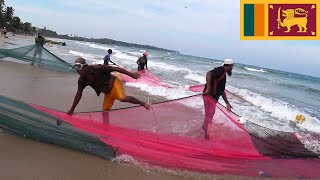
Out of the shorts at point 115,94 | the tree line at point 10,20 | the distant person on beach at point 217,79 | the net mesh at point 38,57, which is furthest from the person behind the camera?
the tree line at point 10,20

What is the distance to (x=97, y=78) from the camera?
17.3 feet

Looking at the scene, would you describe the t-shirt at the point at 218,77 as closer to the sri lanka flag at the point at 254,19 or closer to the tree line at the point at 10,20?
the sri lanka flag at the point at 254,19

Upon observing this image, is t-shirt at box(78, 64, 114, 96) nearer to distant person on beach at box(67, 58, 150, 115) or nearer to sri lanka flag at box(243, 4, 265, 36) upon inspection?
distant person on beach at box(67, 58, 150, 115)

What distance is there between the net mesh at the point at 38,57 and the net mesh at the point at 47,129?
32.6 ft

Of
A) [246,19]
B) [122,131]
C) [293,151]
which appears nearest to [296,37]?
[246,19]

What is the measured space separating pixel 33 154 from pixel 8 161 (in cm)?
36

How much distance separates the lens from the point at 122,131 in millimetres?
5039

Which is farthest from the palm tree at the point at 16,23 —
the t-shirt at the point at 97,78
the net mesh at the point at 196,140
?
the net mesh at the point at 196,140

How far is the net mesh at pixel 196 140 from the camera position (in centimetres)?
490

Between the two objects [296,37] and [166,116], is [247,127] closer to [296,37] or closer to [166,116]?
[166,116]

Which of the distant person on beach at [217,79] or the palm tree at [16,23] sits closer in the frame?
the distant person on beach at [217,79]

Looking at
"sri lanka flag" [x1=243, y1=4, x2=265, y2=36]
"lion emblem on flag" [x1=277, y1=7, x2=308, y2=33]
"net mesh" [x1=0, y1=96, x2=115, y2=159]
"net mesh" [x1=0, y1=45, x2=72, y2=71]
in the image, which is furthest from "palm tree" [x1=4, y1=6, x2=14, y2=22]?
"net mesh" [x1=0, y1=96, x2=115, y2=159]

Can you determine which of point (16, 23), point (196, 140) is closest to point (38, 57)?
point (196, 140)

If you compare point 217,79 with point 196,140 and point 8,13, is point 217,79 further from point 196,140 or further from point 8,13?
point 8,13
